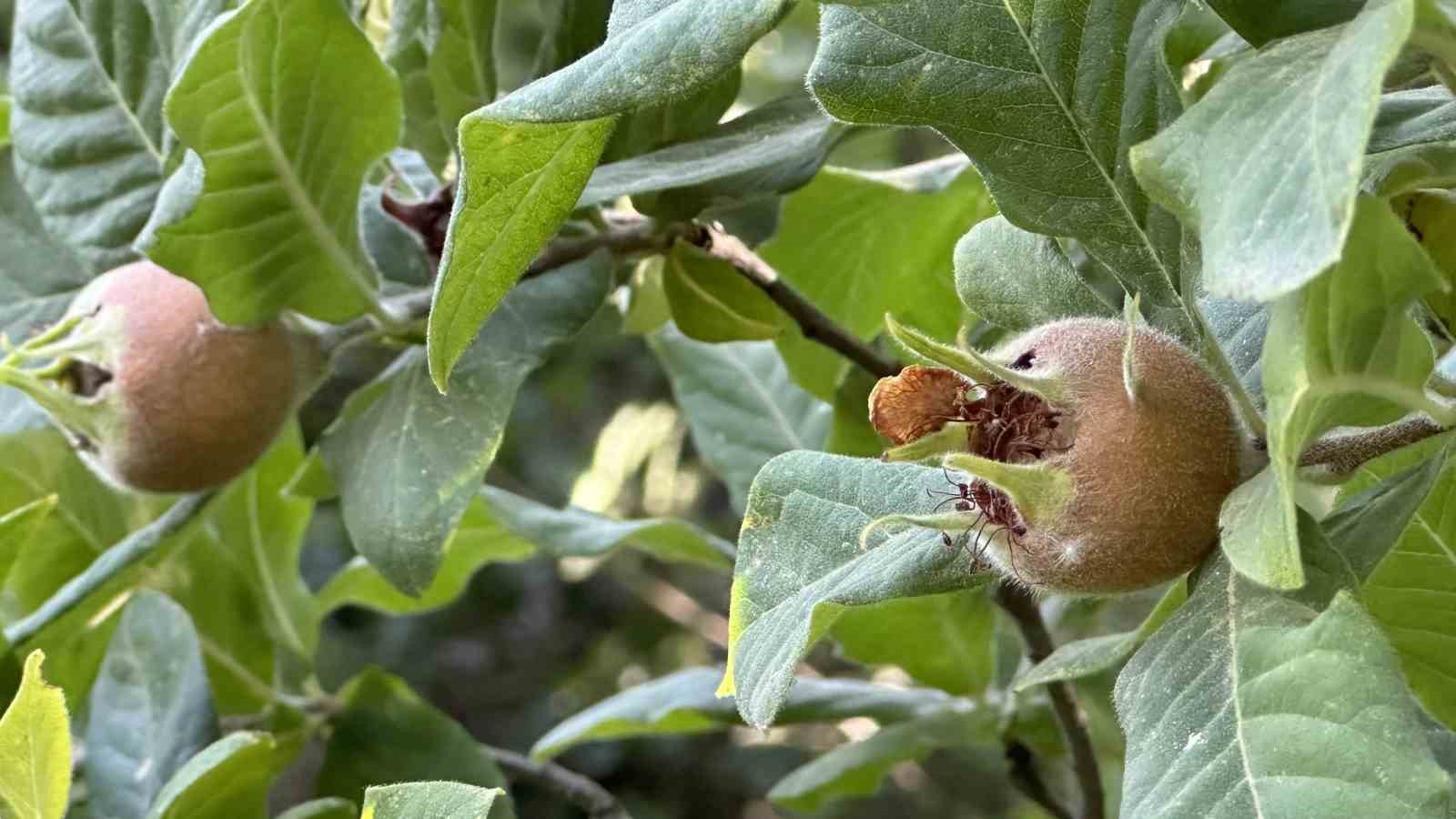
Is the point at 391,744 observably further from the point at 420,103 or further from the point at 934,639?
the point at 420,103

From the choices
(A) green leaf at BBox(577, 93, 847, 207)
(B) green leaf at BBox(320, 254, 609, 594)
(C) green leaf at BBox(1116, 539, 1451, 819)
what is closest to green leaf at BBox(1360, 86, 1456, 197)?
(C) green leaf at BBox(1116, 539, 1451, 819)

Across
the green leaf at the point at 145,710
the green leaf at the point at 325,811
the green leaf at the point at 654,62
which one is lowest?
the green leaf at the point at 145,710

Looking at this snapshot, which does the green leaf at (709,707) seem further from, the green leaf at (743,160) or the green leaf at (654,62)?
the green leaf at (654,62)

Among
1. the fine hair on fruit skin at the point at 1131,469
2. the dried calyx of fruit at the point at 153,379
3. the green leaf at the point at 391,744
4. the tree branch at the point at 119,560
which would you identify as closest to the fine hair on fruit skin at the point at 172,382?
the dried calyx of fruit at the point at 153,379

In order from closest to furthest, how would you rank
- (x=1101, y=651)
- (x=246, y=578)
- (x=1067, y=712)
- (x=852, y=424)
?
(x=1101, y=651) → (x=1067, y=712) → (x=852, y=424) → (x=246, y=578)

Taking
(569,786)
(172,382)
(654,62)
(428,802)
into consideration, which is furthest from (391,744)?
(654,62)

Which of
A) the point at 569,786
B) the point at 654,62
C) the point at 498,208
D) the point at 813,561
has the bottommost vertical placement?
the point at 569,786

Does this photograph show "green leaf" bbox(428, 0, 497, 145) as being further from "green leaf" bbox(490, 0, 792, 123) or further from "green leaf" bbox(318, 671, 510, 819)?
"green leaf" bbox(318, 671, 510, 819)
